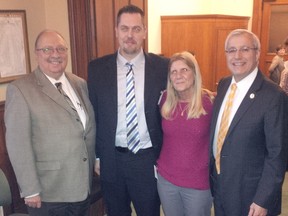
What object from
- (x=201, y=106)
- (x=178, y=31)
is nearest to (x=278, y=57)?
(x=178, y=31)

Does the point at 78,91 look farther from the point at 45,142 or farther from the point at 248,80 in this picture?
the point at 248,80

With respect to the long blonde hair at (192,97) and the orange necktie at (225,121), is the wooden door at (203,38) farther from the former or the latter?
the orange necktie at (225,121)

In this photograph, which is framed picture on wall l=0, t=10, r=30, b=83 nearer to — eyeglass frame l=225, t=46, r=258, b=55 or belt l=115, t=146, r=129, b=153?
belt l=115, t=146, r=129, b=153

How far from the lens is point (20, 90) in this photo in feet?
5.43

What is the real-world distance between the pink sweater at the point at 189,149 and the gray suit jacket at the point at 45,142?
1.64 ft

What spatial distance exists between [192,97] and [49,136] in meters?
0.82

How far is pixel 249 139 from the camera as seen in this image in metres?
1.55

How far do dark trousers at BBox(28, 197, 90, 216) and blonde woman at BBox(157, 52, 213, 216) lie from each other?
52cm

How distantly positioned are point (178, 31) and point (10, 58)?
108 inches

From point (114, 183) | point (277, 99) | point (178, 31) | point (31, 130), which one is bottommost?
point (114, 183)

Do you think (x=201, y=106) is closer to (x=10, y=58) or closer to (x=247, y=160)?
(x=247, y=160)

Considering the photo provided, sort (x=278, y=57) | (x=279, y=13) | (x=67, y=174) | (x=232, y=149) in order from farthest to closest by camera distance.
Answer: (x=279, y=13), (x=278, y=57), (x=67, y=174), (x=232, y=149)

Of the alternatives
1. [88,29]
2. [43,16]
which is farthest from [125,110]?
[43,16]

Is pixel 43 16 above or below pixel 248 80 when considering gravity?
above
